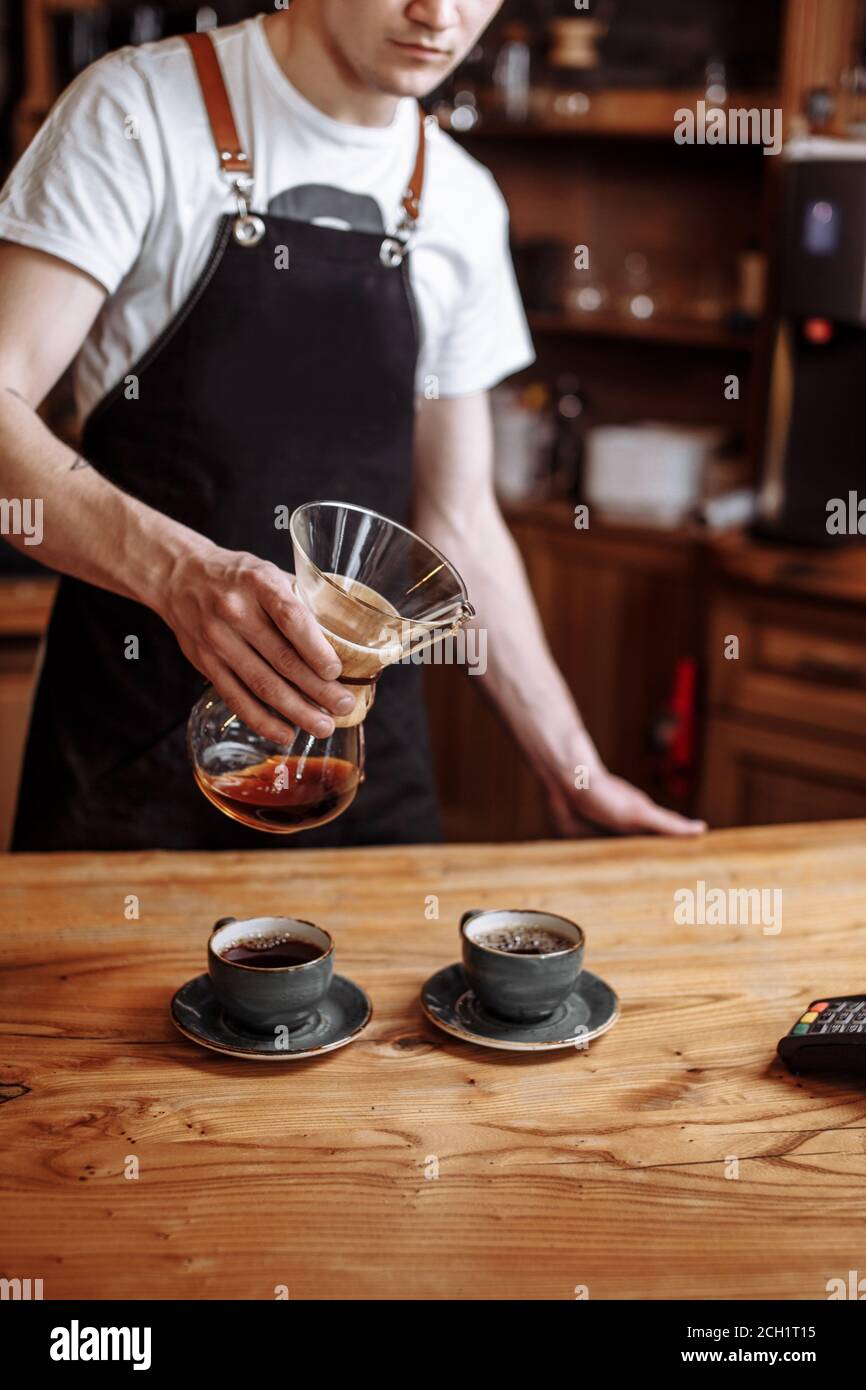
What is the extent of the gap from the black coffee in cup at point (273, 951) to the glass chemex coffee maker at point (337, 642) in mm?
98

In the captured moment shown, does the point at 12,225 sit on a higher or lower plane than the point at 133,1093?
higher

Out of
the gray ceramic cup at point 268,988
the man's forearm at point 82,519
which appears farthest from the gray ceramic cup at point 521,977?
the man's forearm at point 82,519

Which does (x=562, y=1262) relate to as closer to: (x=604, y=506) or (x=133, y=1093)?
(x=133, y=1093)

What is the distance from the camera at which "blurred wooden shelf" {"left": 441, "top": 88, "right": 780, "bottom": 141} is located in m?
3.53

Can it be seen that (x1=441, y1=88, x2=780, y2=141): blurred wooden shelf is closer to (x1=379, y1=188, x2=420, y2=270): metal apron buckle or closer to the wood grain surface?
(x1=379, y1=188, x2=420, y2=270): metal apron buckle

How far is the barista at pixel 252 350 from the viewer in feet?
5.26

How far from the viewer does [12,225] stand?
158 cm

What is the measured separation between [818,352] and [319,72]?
1728 millimetres

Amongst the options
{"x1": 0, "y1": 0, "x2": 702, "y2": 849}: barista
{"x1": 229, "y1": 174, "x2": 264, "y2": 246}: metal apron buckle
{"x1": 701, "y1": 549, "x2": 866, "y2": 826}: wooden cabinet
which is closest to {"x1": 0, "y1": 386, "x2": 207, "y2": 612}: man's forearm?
{"x1": 0, "y1": 0, "x2": 702, "y2": 849}: barista

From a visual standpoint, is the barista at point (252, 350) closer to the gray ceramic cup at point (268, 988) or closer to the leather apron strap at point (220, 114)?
the leather apron strap at point (220, 114)

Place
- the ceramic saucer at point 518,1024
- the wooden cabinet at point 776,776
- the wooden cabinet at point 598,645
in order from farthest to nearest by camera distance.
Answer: the wooden cabinet at point 598,645, the wooden cabinet at point 776,776, the ceramic saucer at point 518,1024

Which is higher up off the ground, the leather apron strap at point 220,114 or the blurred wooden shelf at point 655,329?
the leather apron strap at point 220,114
